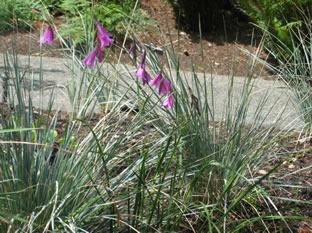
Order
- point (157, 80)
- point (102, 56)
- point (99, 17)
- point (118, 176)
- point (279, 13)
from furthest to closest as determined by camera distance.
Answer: point (99, 17)
point (279, 13)
point (157, 80)
point (102, 56)
point (118, 176)

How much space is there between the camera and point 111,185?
10.2ft

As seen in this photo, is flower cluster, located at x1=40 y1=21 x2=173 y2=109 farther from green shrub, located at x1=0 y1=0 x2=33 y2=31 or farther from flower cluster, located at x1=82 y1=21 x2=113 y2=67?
green shrub, located at x1=0 y1=0 x2=33 y2=31

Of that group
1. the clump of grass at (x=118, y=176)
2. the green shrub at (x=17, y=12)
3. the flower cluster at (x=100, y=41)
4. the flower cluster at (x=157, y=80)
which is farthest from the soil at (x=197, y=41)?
the flower cluster at (x=100, y=41)

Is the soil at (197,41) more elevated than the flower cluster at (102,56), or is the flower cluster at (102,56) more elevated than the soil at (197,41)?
the flower cluster at (102,56)

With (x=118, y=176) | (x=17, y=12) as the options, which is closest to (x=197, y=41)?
(x=17, y=12)

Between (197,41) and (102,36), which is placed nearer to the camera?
(102,36)

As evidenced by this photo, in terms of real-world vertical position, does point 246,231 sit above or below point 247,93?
below

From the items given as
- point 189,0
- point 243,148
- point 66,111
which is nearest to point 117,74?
point 243,148

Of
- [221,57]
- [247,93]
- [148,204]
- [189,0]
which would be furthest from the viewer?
[189,0]

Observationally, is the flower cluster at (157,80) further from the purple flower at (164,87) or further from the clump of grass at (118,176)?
the clump of grass at (118,176)

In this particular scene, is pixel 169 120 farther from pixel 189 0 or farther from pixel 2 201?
pixel 189 0

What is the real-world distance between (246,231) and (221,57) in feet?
15.8

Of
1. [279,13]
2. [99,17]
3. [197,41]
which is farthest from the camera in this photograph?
[197,41]

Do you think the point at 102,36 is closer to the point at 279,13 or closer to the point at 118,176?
the point at 118,176
